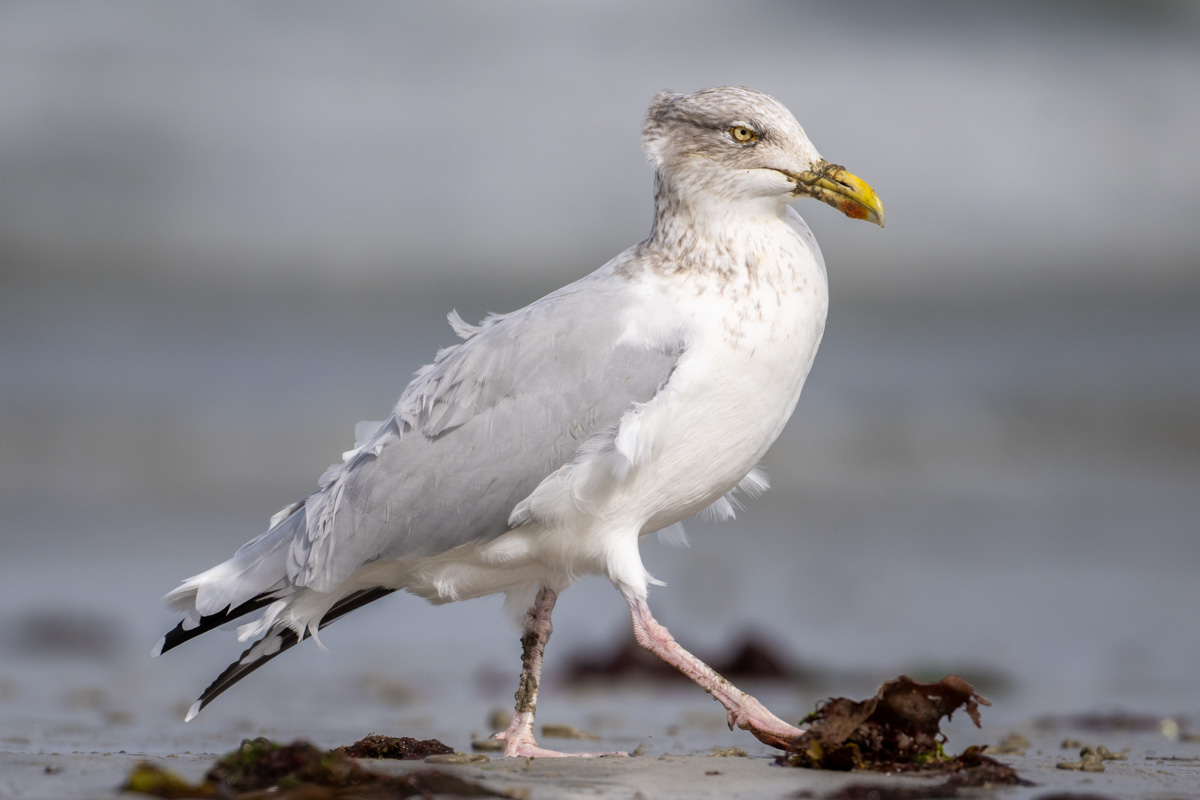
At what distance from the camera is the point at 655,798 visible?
4.01m

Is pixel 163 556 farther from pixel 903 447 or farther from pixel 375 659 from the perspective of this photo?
pixel 903 447

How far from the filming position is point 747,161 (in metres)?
5.27

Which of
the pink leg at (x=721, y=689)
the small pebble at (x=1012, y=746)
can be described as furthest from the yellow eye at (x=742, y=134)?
the small pebble at (x=1012, y=746)

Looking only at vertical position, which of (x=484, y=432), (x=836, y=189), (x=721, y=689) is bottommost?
(x=721, y=689)

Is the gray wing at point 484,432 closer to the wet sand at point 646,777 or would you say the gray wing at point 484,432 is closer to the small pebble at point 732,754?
the wet sand at point 646,777

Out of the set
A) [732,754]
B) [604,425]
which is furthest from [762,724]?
[604,425]

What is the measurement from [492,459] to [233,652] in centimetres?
459

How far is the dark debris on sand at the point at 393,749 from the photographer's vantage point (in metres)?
4.77

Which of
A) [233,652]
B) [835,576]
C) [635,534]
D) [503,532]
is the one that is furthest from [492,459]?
[835,576]

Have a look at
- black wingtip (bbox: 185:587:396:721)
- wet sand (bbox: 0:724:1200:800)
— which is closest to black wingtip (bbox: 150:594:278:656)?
black wingtip (bbox: 185:587:396:721)

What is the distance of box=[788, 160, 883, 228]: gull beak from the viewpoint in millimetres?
5191

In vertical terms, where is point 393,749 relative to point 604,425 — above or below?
below

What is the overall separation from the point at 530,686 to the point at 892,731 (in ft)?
5.10

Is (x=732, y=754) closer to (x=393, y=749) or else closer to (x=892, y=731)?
(x=892, y=731)
